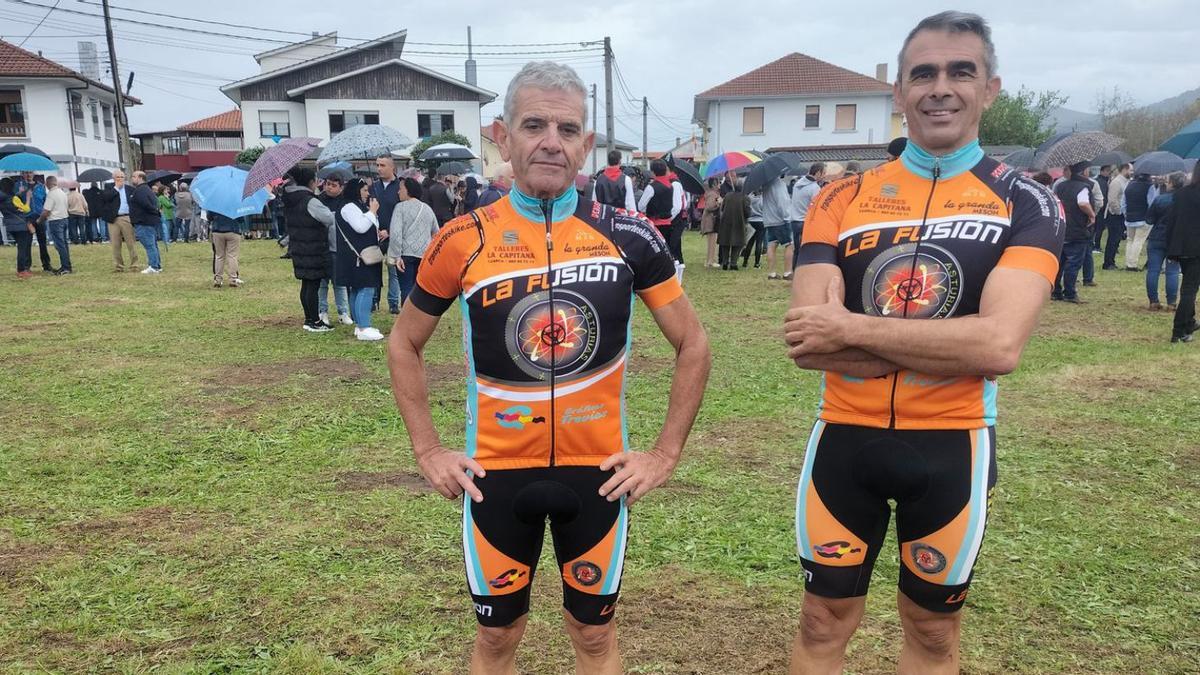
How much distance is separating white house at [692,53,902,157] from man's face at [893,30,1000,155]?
53.0 metres

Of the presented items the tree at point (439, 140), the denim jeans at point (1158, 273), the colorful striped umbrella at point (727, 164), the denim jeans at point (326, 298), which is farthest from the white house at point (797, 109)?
the denim jeans at point (326, 298)

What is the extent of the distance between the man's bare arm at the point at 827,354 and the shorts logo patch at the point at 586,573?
3.03ft

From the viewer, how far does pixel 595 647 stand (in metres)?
2.64

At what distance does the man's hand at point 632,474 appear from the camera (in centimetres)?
250

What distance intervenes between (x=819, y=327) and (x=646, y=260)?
1.93 feet

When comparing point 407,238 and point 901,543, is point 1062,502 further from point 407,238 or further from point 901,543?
point 407,238

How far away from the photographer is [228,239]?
628 inches

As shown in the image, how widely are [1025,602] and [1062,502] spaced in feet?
4.99

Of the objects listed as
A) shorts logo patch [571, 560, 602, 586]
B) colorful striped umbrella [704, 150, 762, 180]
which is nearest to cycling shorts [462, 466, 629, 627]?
shorts logo patch [571, 560, 602, 586]

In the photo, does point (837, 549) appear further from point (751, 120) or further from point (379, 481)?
point (751, 120)

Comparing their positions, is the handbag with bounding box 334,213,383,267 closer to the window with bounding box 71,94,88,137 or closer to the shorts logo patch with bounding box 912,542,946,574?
the shorts logo patch with bounding box 912,542,946,574

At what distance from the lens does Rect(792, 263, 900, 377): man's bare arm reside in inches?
97.6

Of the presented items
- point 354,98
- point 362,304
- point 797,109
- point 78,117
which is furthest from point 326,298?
point 797,109

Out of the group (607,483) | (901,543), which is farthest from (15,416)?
(901,543)
